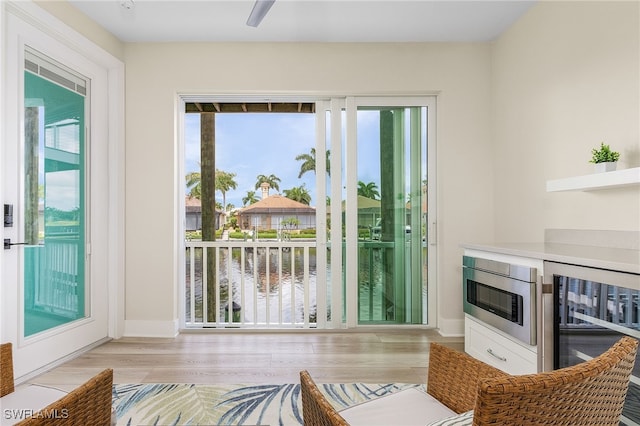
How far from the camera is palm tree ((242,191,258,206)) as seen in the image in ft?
15.5

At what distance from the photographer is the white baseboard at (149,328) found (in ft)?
11.2

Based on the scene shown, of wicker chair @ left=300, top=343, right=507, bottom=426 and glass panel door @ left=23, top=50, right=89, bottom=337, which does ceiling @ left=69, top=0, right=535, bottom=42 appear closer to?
glass panel door @ left=23, top=50, right=89, bottom=337

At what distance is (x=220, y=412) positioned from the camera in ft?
6.85

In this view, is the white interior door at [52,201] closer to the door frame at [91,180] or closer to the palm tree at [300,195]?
the door frame at [91,180]

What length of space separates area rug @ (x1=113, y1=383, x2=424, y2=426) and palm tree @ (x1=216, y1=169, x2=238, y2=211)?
105 inches

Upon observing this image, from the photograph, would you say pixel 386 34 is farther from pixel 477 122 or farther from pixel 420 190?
pixel 420 190

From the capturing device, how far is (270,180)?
4746 mm

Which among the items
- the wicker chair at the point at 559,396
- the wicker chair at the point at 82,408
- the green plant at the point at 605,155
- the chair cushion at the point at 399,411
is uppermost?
the green plant at the point at 605,155

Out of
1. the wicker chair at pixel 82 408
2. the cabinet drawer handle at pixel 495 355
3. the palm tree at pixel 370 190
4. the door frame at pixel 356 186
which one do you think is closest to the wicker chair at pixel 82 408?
the wicker chair at pixel 82 408

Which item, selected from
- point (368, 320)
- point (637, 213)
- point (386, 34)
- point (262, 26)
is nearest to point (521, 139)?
point (637, 213)

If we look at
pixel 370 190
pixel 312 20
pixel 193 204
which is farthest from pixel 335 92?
pixel 193 204

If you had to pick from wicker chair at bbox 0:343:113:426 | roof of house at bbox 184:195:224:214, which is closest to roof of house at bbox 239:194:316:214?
roof of house at bbox 184:195:224:214

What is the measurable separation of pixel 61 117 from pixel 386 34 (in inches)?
105

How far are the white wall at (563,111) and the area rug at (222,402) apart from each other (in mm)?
1515
